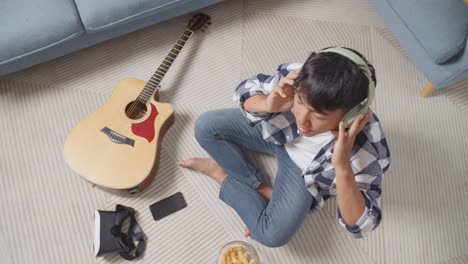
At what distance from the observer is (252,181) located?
136cm

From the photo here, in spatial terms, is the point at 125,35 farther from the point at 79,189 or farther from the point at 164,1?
the point at 79,189

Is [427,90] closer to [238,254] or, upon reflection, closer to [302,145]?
[302,145]

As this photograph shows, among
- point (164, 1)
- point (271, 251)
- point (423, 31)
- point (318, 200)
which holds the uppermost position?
point (164, 1)

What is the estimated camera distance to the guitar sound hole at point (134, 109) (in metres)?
1.41

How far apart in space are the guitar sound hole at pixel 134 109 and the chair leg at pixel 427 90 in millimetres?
1215

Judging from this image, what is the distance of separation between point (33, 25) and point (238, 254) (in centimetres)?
109

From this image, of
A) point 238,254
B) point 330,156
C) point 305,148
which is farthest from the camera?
point 238,254

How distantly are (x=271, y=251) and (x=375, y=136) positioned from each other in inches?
24.4

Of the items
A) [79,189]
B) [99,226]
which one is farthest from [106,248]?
[79,189]

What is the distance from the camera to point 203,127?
134 centimetres

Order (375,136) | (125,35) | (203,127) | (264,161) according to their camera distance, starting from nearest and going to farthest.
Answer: (375,136)
(203,127)
(264,161)
(125,35)

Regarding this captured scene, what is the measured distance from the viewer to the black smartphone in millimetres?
1369

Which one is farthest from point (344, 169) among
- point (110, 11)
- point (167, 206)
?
point (110, 11)

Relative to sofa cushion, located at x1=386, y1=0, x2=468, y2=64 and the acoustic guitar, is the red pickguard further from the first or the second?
sofa cushion, located at x1=386, y1=0, x2=468, y2=64
